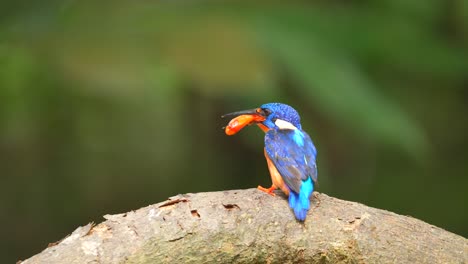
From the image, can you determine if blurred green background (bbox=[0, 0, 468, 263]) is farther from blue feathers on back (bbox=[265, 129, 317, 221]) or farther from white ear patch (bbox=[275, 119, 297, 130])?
blue feathers on back (bbox=[265, 129, 317, 221])

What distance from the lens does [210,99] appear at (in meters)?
5.44

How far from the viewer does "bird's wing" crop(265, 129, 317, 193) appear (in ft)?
8.45

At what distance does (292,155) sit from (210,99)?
2810 millimetres

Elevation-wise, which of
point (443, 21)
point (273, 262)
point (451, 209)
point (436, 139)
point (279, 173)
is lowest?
point (451, 209)

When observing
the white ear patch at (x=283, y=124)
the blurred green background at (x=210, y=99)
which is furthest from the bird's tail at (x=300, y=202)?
the blurred green background at (x=210, y=99)

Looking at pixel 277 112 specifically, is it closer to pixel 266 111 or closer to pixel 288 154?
pixel 266 111

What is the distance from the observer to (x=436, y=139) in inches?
249

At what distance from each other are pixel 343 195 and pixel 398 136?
1.05 metres

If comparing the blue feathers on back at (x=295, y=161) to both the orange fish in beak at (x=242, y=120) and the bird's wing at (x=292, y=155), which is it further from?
the orange fish in beak at (x=242, y=120)

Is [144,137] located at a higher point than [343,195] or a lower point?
higher

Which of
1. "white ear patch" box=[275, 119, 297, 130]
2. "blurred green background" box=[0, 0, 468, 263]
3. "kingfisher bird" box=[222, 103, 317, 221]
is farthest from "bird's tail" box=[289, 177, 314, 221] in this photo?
"blurred green background" box=[0, 0, 468, 263]

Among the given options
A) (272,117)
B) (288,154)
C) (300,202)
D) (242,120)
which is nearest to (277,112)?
(272,117)

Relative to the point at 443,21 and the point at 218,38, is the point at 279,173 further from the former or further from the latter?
the point at 443,21

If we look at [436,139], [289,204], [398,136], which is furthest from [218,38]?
[436,139]
